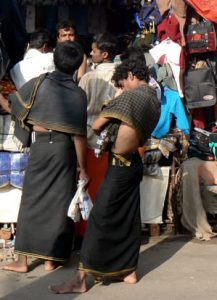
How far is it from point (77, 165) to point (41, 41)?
1.34 metres

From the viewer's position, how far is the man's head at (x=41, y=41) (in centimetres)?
621

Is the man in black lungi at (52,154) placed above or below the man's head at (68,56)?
below

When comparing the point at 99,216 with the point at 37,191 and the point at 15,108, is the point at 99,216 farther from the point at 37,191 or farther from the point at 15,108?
the point at 15,108

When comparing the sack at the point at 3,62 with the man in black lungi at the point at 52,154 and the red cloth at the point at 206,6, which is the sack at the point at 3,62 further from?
the red cloth at the point at 206,6

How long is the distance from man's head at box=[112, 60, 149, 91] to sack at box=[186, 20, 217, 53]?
2.13 m

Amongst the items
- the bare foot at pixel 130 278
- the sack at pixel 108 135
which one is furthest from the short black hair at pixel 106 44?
the bare foot at pixel 130 278

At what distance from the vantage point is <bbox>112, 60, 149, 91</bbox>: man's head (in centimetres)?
505

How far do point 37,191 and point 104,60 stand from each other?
1377 millimetres

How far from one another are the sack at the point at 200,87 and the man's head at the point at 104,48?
138 cm

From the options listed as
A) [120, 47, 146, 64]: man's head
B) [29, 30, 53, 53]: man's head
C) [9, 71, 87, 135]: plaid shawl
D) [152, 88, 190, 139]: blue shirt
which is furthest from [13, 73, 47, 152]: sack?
[152, 88, 190, 139]: blue shirt

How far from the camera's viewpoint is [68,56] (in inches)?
208

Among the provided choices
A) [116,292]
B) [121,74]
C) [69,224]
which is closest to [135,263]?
[116,292]

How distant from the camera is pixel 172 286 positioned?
5242 millimetres

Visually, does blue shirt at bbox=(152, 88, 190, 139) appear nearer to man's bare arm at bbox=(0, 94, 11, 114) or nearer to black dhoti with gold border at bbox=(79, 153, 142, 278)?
man's bare arm at bbox=(0, 94, 11, 114)
